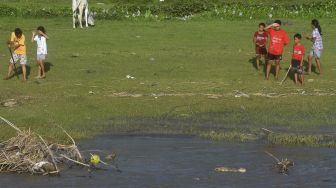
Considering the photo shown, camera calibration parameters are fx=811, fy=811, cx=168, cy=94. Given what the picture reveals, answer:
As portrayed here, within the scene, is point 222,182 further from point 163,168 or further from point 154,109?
point 154,109

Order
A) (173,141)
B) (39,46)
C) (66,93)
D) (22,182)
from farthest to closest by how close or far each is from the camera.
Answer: (39,46) < (66,93) < (173,141) < (22,182)

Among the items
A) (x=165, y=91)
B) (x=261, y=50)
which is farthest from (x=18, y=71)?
Result: (x=261, y=50)

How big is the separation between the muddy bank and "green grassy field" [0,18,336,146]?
743mm

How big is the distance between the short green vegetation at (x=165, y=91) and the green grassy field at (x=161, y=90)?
0.02 metres

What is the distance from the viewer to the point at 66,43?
26453 mm

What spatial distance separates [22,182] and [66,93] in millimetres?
7156

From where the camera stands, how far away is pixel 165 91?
1897 centimetres

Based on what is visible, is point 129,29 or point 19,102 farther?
point 129,29

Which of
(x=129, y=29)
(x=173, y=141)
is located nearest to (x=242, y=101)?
(x=173, y=141)

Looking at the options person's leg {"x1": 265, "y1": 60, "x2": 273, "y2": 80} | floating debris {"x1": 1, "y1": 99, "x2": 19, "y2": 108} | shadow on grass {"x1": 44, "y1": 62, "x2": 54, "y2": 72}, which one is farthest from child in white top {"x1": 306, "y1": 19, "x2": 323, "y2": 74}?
floating debris {"x1": 1, "y1": 99, "x2": 19, "y2": 108}

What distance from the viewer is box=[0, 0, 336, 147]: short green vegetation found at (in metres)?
15.5

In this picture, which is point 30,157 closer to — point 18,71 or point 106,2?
point 18,71

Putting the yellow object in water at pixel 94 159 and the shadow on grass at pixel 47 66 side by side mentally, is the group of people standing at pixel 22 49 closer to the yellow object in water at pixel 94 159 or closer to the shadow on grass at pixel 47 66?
the shadow on grass at pixel 47 66

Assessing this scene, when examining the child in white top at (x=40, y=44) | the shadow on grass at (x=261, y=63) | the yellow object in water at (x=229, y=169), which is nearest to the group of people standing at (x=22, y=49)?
the child in white top at (x=40, y=44)
